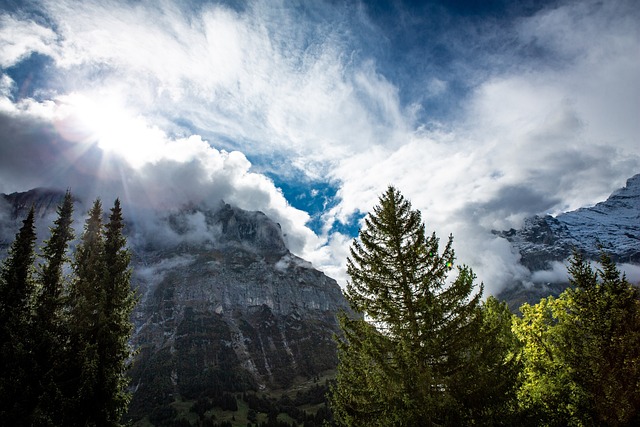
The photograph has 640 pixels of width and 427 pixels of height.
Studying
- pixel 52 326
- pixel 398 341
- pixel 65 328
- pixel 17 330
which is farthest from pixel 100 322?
pixel 398 341

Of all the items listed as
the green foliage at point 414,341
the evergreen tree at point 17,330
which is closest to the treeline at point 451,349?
the green foliage at point 414,341

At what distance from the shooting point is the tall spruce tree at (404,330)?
45.2 ft

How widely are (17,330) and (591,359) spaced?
32.8 meters

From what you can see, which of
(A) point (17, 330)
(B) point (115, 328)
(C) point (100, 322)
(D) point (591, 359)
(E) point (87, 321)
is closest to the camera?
(D) point (591, 359)

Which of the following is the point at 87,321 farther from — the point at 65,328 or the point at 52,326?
the point at 52,326

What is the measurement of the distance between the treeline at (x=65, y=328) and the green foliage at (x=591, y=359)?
23243mm

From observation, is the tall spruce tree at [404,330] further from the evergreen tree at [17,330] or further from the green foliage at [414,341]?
the evergreen tree at [17,330]

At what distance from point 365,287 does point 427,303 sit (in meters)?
3.04

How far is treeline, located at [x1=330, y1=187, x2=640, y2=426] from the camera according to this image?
46.1 ft

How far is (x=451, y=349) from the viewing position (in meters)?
14.9

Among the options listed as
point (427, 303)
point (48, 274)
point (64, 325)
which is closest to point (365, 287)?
point (427, 303)

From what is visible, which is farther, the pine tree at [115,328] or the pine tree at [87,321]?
the pine tree at [115,328]

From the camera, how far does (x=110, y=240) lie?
26375mm

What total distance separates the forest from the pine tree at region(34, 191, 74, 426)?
7cm
